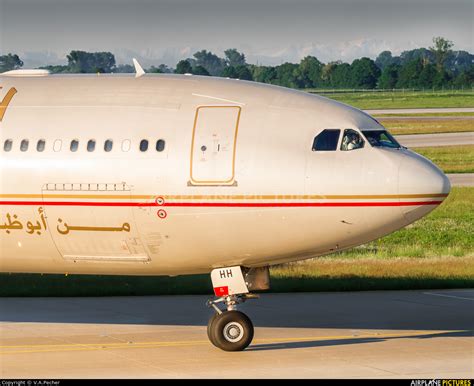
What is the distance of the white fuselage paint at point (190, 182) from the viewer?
19.7 metres

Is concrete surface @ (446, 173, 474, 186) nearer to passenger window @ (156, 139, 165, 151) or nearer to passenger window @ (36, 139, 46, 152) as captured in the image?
passenger window @ (156, 139, 165, 151)

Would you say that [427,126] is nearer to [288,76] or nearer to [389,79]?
[389,79]

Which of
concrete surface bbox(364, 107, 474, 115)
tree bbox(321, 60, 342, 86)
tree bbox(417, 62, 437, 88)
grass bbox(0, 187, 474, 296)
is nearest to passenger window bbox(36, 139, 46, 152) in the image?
grass bbox(0, 187, 474, 296)

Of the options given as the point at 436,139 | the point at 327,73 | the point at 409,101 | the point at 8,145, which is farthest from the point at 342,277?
the point at 327,73

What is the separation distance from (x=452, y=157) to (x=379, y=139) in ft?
163

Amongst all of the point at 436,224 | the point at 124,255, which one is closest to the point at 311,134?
the point at 124,255

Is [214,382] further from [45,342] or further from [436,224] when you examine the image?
[436,224]

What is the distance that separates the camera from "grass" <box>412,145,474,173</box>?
2504 inches

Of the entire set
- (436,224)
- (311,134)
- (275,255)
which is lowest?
(436,224)

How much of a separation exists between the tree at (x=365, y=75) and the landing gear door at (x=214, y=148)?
166 m

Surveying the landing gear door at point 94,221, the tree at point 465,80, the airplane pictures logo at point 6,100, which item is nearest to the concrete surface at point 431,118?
the tree at point 465,80

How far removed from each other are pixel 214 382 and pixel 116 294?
9.78m

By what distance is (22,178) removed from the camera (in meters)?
20.7

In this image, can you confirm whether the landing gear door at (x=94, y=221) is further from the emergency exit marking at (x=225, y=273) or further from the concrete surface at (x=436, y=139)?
the concrete surface at (x=436, y=139)
